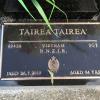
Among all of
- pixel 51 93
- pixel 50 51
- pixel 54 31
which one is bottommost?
pixel 51 93

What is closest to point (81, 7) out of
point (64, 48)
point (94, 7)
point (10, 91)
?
point (94, 7)

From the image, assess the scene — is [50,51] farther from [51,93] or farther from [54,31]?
[51,93]

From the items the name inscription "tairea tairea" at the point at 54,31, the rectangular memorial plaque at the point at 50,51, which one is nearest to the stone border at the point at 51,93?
the rectangular memorial plaque at the point at 50,51

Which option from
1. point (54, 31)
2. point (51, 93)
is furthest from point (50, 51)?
point (51, 93)

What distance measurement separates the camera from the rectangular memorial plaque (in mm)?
2240

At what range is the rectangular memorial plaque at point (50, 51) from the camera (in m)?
2.24

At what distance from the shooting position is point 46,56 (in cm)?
228

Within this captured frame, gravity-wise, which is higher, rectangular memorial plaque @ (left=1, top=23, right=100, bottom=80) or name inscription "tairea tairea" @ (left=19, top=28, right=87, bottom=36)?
name inscription "tairea tairea" @ (left=19, top=28, right=87, bottom=36)

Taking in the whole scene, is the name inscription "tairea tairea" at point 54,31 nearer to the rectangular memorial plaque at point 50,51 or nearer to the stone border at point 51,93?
the rectangular memorial plaque at point 50,51

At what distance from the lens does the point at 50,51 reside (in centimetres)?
229

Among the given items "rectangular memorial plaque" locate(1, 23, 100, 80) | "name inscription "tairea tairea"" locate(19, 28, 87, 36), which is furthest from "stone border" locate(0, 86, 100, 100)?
"name inscription "tairea tairea"" locate(19, 28, 87, 36)

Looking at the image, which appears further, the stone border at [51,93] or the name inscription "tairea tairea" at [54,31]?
the name inscription "tairea tairea" at [54,31]

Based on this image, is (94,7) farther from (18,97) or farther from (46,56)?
(18,97)

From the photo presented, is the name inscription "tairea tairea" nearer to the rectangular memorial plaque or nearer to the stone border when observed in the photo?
the rectangular memorial plaque
